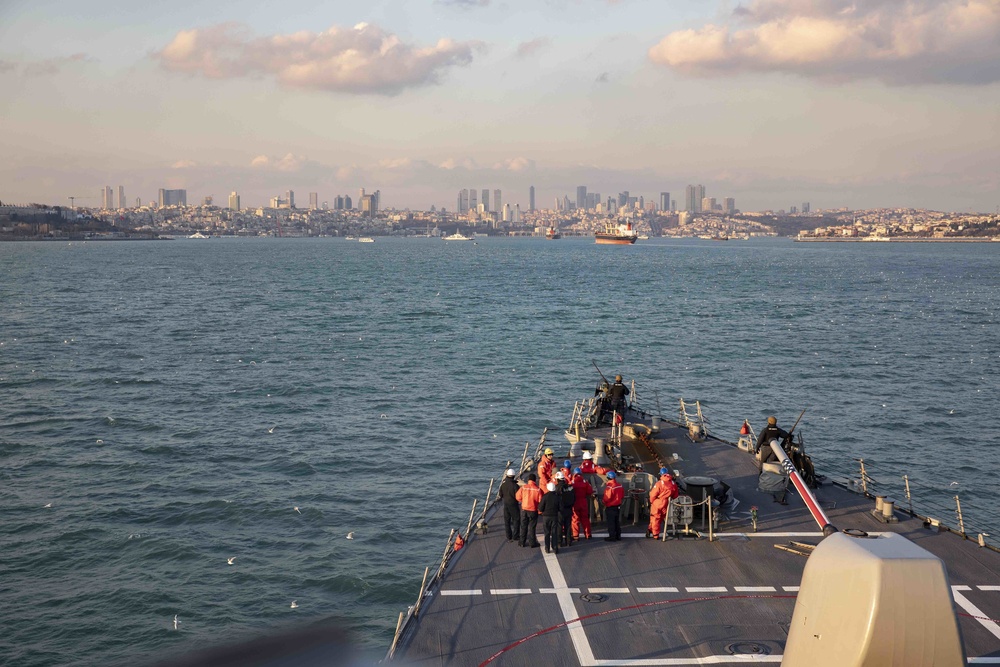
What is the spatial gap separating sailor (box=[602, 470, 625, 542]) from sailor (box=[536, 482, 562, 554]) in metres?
1.12

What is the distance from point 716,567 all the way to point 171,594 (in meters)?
13.7

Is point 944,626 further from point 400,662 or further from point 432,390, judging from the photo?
point 432,390

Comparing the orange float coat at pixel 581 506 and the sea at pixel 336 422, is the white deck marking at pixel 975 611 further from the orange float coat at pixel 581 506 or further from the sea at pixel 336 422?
the orange float coat at pixel 581 506

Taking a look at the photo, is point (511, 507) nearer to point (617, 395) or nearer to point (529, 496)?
point (529, 496)

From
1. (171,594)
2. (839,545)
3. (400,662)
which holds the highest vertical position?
(839,545)

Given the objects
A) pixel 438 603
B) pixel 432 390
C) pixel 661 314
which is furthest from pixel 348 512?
pixel 661 314

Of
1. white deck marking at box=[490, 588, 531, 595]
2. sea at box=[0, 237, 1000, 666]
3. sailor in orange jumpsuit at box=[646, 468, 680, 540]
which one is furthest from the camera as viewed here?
sea at box=[0, 237, 1000, 666]

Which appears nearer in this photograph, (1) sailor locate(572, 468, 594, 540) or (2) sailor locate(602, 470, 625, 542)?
(2) sailor locate(602, 470, 625, 542)

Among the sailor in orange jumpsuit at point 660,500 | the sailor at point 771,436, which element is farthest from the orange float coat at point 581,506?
the sailor at point 771,436

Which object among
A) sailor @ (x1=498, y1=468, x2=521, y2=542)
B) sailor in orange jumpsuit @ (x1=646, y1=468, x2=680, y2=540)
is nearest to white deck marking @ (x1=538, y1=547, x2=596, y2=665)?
sailor @ (x1=498, y1=468, x2=521, y2=542)

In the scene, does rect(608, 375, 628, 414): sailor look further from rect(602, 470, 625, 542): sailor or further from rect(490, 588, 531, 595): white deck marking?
rect(490, 588, 531, 595): white deck marking

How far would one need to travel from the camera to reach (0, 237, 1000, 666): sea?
21609 mm

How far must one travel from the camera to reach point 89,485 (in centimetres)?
2945

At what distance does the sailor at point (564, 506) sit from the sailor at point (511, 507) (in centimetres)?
88
